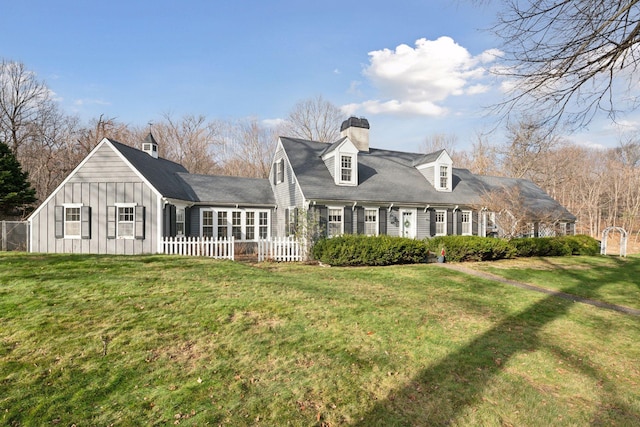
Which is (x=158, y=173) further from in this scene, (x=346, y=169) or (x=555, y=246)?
(x=555, y=246)

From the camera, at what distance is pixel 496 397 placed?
409cm

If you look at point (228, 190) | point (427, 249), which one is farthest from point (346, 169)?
point (228, 190)

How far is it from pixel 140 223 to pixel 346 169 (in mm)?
10115

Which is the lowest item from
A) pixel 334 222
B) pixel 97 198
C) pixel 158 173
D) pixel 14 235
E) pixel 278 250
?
pixel 278 250

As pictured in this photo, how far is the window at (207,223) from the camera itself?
58.9 ft

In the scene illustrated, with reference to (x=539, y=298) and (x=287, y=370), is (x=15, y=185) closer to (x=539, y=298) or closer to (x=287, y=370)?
(x=287, y=370)

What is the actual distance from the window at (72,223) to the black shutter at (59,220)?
0.35 feet

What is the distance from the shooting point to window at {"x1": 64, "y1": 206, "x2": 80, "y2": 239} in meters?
14.8

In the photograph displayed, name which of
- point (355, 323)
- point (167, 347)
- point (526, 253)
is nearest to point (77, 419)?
point (167, 347)

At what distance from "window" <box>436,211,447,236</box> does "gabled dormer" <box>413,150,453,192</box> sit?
1.72m

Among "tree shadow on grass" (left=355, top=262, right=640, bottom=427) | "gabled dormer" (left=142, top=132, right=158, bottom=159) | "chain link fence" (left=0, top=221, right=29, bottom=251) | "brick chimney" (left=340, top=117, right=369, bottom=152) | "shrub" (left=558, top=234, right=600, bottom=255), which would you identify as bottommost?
"tree shadow on grass" (left=355, top=262, right=640, bottom=427)

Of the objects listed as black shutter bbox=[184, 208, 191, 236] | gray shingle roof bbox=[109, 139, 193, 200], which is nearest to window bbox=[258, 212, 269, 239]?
black shutter bbox=[184, 208, 191, 236]

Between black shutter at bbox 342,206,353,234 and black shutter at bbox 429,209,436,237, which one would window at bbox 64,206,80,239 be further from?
black shutter at bbox 429,209,436,237

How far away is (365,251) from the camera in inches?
536
